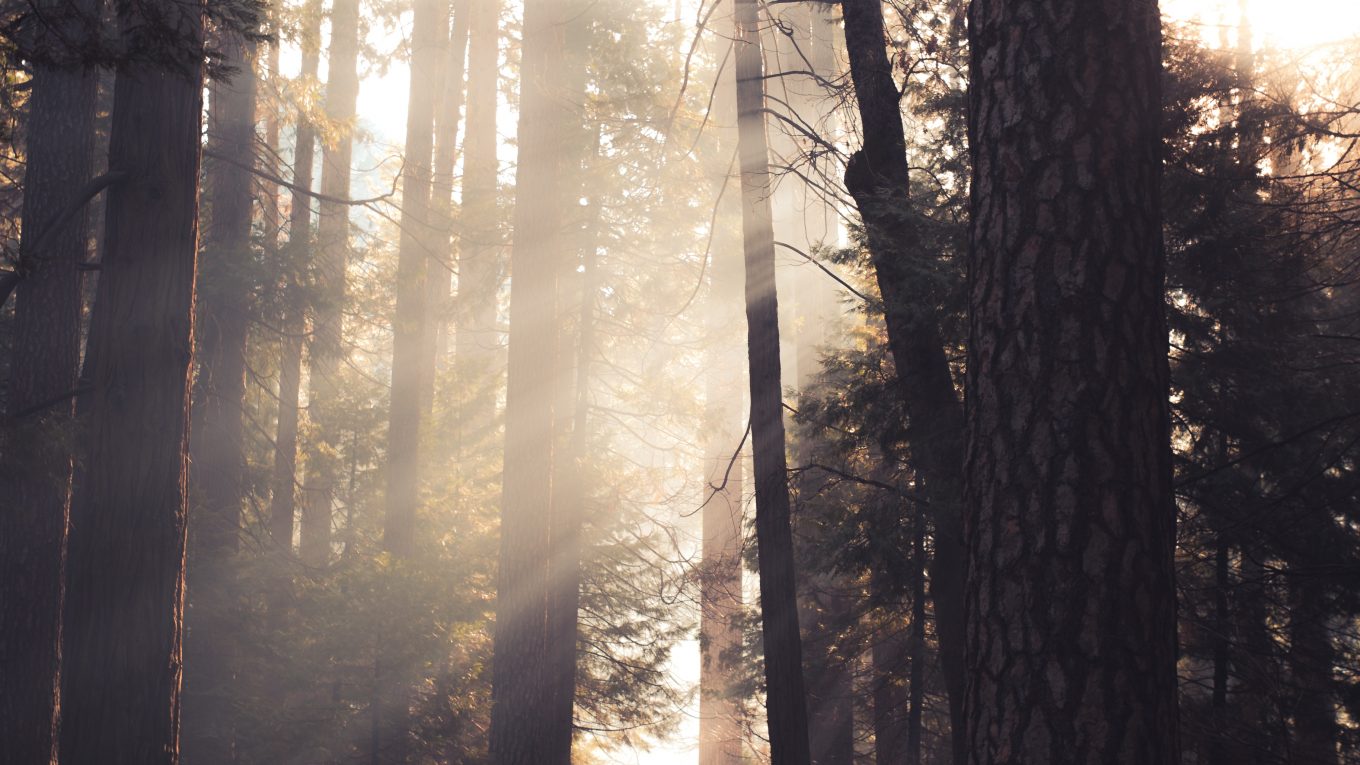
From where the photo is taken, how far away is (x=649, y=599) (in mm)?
15656

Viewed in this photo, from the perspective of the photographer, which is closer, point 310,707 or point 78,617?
point 78,617

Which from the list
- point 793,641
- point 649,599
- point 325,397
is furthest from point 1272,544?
point 325,397

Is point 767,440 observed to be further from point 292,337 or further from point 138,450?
point 292,337

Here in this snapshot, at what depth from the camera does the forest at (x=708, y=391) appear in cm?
302

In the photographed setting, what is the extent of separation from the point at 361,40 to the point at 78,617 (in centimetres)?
1821

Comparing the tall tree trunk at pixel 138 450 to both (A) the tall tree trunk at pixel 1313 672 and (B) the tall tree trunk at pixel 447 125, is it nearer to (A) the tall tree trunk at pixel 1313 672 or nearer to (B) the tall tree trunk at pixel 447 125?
(A) the tall tree trunk at pixel 1313 672

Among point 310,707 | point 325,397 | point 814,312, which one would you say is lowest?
point 310,707

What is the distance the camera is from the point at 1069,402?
2.92 m

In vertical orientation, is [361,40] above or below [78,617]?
above

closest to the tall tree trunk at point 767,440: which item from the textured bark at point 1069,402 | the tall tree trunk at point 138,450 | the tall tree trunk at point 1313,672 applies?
A: the tall tree trunk at point 1313,672

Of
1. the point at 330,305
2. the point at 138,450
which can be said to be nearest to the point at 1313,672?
the point at 138,450

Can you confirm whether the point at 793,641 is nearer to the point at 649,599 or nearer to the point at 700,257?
the point at 649,599

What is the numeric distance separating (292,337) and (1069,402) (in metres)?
16.2

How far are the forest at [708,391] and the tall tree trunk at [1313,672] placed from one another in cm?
11
